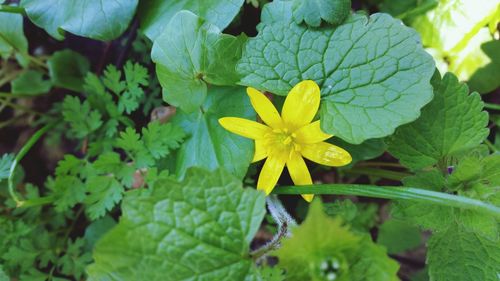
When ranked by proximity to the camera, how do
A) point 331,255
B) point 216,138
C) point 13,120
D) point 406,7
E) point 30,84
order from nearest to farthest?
point 331,255, point 216,138, point 406,7, point 30,84, point 13,120

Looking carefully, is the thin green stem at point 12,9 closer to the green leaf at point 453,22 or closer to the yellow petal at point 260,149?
the yellow petal at point 260,149

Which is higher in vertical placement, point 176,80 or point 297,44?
point 297,44

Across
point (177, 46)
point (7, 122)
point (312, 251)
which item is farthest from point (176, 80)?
point (7, 122)

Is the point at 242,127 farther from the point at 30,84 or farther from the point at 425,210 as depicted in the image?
the point at 30,84

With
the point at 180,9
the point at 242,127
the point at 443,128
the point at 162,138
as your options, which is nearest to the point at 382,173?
the point at 443,128

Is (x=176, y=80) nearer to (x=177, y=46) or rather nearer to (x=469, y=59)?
(x=177, y=46)

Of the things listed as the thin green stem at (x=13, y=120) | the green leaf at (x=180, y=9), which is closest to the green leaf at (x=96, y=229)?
the thin green stem at (x=13, y=120)

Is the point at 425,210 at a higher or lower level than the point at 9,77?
higher
